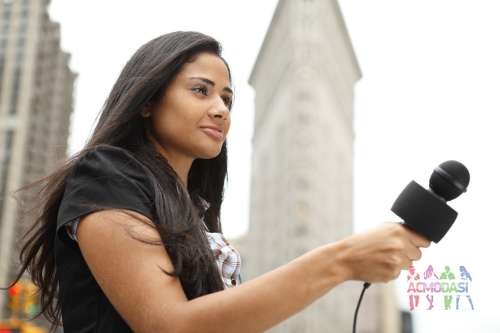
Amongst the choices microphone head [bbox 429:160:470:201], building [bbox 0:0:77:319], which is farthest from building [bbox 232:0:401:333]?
microphone head [bbox 429:160:470:201]

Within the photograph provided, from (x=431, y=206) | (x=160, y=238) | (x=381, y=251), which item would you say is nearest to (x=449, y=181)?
(x=431, y=206)

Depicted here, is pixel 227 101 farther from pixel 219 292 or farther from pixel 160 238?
pixel 219 292

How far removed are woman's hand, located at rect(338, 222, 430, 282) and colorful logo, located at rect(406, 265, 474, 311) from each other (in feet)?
1.50

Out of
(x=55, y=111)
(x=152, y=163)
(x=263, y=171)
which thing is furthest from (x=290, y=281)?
(x=263, y=171)

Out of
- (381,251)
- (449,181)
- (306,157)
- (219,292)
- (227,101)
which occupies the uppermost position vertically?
(227,101)

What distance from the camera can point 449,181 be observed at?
1.59 m

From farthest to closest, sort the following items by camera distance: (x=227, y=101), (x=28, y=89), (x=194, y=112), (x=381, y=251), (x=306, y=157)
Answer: (x=306, y=157)
(x=28, y=89)
(x=227, y=101)
(x=194, y=112)
(x=381, y=251)

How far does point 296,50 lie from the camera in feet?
291

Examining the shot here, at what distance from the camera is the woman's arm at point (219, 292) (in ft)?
4.91

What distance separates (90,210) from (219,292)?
0.35 m

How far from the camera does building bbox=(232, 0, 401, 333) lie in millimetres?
75688

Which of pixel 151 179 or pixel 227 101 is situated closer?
pixel 151 179

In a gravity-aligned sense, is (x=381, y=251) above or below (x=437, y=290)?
above

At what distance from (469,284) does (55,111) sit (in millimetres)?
62042
